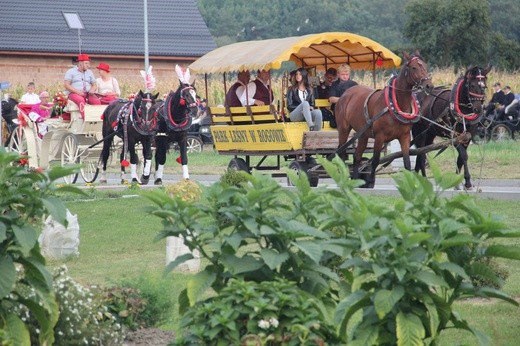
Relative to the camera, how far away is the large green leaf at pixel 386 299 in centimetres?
590

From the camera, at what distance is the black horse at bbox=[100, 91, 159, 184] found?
887 inches

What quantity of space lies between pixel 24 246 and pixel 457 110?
48.5ft

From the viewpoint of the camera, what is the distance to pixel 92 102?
24.8 metres

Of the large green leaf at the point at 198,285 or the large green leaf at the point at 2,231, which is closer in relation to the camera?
the large green leaf at the point at 2,231

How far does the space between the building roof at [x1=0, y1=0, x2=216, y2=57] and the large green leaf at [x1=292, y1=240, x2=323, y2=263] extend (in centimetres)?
5475

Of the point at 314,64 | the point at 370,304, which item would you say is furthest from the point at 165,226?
the point at 314,64

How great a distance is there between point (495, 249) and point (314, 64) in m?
17.1

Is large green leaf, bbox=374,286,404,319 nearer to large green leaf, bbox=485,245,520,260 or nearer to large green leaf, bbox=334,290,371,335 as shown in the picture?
large green leaf, bbox=334,290,371,335

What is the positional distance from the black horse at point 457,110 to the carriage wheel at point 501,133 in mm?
18009

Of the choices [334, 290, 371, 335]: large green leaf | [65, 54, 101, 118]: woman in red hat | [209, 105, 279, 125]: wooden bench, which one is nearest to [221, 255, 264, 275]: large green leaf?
[334, 290, 371, 335]: large green leaf

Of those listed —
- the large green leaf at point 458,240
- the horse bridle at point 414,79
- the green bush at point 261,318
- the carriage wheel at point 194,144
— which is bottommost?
the carriage wheel at point 194,144

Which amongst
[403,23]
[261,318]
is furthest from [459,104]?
[403,23]

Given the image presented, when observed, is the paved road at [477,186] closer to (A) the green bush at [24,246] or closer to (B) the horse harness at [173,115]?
(B) the horse harness at [173,115]

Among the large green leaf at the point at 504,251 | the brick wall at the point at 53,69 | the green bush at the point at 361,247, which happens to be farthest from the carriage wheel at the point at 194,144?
the large green leaf at the point at 504,251
